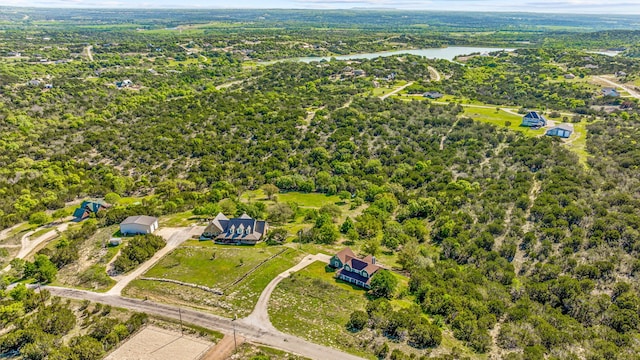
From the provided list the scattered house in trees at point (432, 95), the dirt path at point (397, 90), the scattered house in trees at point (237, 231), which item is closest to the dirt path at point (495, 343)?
the scattered house in trees at point (237, 231)

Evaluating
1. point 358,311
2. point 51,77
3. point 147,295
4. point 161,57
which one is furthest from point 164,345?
point 161,57

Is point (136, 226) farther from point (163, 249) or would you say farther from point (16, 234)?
point (16, 234)

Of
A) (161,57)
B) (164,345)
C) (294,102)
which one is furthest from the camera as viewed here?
(161,57)

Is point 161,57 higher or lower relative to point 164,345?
higher

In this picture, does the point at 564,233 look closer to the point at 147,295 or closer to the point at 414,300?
the point at 414,300

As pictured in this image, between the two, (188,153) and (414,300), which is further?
(188,153)

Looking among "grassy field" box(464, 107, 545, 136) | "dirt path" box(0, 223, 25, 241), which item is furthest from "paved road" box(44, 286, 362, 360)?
"grassy field" box(464, 107, 545, 136)

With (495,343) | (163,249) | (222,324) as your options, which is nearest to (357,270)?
(495,343)
